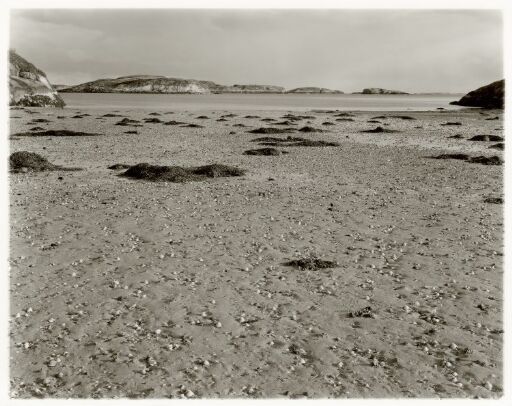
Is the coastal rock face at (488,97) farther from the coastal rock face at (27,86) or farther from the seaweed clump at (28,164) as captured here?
the seaweed clump at (28,164)

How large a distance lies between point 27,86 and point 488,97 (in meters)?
89.4

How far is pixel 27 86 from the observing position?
234 ft

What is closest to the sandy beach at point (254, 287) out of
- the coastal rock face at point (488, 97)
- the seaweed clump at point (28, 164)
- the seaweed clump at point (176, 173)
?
the seaweed clump at point (176, 173)

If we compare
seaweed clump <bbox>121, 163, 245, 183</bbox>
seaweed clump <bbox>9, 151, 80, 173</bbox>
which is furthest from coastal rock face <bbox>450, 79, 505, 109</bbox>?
seaweed clump <bbox>9, 151, 80, 173</bbox>

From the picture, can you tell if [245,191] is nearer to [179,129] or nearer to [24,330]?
[24,330]

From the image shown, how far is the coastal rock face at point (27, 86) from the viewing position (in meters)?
68.6

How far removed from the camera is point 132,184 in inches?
803

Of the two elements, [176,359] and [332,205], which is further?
[332,205]

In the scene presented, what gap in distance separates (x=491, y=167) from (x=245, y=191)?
44.0 ft

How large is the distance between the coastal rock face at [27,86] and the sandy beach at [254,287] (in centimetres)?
5404

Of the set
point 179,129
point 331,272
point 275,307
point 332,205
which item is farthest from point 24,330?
point 179,129

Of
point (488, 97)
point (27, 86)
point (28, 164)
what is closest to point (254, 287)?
point (28, 164)

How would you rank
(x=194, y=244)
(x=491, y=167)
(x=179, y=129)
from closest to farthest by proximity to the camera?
(x=194, y=244) → (x=491, y=167) → (x=179, y=129)

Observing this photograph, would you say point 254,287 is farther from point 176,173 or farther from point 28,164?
point 28,164
